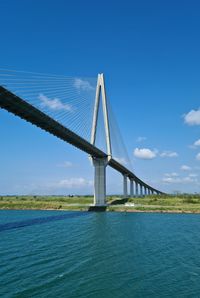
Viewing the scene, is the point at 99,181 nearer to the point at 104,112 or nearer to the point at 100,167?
the point at 100,167

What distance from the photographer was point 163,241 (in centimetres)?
3453

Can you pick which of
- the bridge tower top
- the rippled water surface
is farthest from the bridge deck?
the rippled water surface

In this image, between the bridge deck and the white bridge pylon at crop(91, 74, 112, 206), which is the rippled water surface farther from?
the white bridge pylon at crop(91, 74, 112, 206)

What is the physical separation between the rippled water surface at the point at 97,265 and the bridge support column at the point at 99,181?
42390 mm

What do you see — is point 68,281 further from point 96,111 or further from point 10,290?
point 96,111

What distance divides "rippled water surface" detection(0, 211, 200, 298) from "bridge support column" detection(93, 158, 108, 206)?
139 ft

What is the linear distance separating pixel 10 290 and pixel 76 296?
10.5ft

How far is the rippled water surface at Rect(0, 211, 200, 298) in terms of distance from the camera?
1752 centimetres

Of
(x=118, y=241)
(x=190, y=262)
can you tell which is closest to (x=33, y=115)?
(x=118, y=241)

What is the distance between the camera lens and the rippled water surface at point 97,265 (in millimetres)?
17516

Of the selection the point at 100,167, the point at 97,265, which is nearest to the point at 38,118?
the point at 97,265

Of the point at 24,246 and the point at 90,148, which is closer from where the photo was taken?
the point at 24,246

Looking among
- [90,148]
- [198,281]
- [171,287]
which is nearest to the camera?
[171,287]

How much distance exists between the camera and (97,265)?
2312cm
